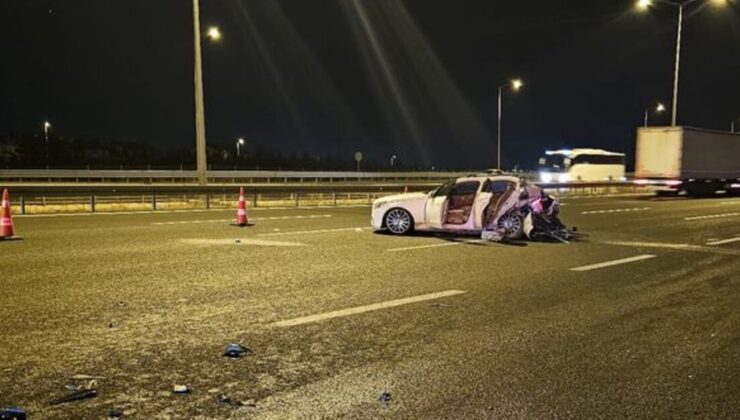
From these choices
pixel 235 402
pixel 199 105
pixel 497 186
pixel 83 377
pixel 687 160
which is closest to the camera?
pixel 235 402

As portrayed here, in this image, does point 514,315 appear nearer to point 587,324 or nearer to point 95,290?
point 587,324

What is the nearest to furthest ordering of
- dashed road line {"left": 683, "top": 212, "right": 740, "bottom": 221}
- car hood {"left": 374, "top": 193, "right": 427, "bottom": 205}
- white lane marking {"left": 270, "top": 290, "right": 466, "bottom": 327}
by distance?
white lane marking {"left": 270, "top": 290, "right": 466, "bottom": 327}, car hood {"left": 374, "top": 193, "right": 427, "bottom": 205}, dashed road line {"left": 683, "top": 212, "right": 740, "bottom": 221}

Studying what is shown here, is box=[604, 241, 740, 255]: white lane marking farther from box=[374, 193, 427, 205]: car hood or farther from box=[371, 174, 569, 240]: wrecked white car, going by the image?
box=[374, 193, 427, 205]: car hood

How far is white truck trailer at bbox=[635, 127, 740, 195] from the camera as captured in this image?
32.1 meters

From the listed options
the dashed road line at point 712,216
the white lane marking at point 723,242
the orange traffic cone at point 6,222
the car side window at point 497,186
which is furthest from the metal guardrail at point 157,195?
the white lane marking at point 723,242

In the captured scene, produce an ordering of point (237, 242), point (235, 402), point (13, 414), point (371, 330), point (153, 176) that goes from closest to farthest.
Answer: point (13, 414) < point (235, 402) < point (371, 330) < point (237, 242) < point (153, 176)

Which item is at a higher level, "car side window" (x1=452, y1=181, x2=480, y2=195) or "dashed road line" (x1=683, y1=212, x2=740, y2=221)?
"car side window" (x1=452, y1=181, x2=480, y2=195)

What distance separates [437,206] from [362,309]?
7348 mm

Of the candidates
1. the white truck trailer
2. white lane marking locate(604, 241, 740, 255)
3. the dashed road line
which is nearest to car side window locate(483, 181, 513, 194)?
white lane marking locate(604, 241, 740, 255)

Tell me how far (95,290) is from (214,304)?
5.67ft

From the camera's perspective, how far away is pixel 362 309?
6992 millimetres

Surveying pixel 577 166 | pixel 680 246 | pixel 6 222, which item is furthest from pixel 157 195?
pixel 577 166

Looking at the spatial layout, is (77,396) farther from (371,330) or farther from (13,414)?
(371,330)

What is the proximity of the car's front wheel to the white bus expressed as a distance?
37421mm
